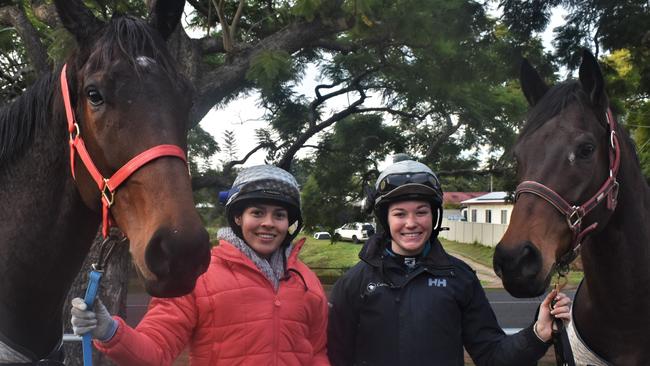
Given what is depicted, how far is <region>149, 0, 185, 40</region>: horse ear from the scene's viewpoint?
2.10 meters

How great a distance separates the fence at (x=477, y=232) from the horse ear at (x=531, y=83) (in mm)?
22112

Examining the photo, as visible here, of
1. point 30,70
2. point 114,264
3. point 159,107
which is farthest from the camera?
point 30,70

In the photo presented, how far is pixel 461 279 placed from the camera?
7.93 ft

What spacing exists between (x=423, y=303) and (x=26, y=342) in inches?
61.7

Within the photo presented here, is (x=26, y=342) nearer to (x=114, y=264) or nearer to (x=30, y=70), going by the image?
(x=114, y=264)

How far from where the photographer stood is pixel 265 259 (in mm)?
2350

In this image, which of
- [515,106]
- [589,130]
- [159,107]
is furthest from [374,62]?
[159,107]

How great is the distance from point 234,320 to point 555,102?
6.03 ft

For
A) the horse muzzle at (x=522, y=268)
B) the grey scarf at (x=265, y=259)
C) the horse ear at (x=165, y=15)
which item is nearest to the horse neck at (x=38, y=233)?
the horse ear at (x=165, y=15)

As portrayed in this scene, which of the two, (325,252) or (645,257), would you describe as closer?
(645,257)

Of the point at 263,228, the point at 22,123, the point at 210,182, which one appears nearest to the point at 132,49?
the point at 22,123

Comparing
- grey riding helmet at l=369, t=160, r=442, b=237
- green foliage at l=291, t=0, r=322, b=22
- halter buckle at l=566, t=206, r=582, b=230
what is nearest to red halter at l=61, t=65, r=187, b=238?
grey riding helmet at l=369, t=160, r=442, b=237

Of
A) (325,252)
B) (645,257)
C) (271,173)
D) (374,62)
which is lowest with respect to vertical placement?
(325,252)

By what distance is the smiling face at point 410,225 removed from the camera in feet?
7.89
